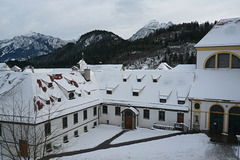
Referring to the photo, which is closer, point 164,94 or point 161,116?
point 161,116

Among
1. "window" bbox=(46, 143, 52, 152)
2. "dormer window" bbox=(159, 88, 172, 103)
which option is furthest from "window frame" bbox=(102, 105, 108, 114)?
"window" bbox=(46, 143, 52, 152)

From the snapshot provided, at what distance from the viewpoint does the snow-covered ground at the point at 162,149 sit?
58.7 feet

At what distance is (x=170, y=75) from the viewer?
29531mm

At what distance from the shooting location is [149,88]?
28.9 metres

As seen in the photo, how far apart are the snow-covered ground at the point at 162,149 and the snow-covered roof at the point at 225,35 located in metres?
14.6

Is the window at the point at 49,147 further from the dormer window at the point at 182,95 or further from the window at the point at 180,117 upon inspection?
the dormer window at the point at 182,95

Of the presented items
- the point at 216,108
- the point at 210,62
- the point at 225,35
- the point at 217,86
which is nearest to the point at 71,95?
the point at 216,108

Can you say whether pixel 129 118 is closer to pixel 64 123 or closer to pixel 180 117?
pixel 180 117

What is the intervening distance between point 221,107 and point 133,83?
547 inches

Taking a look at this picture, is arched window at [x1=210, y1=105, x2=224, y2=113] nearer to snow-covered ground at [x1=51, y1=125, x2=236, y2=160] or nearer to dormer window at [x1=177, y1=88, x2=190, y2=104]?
dormer window at [x1=177, y1=88, x2=190, y2=104]

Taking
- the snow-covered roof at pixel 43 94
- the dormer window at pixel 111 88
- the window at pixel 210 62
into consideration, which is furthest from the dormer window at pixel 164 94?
the snow-covered roof at pixel 43 94

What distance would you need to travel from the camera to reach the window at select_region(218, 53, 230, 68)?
87.8 ft

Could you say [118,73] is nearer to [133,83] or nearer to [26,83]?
[133,83]

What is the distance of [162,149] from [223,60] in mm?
17698
